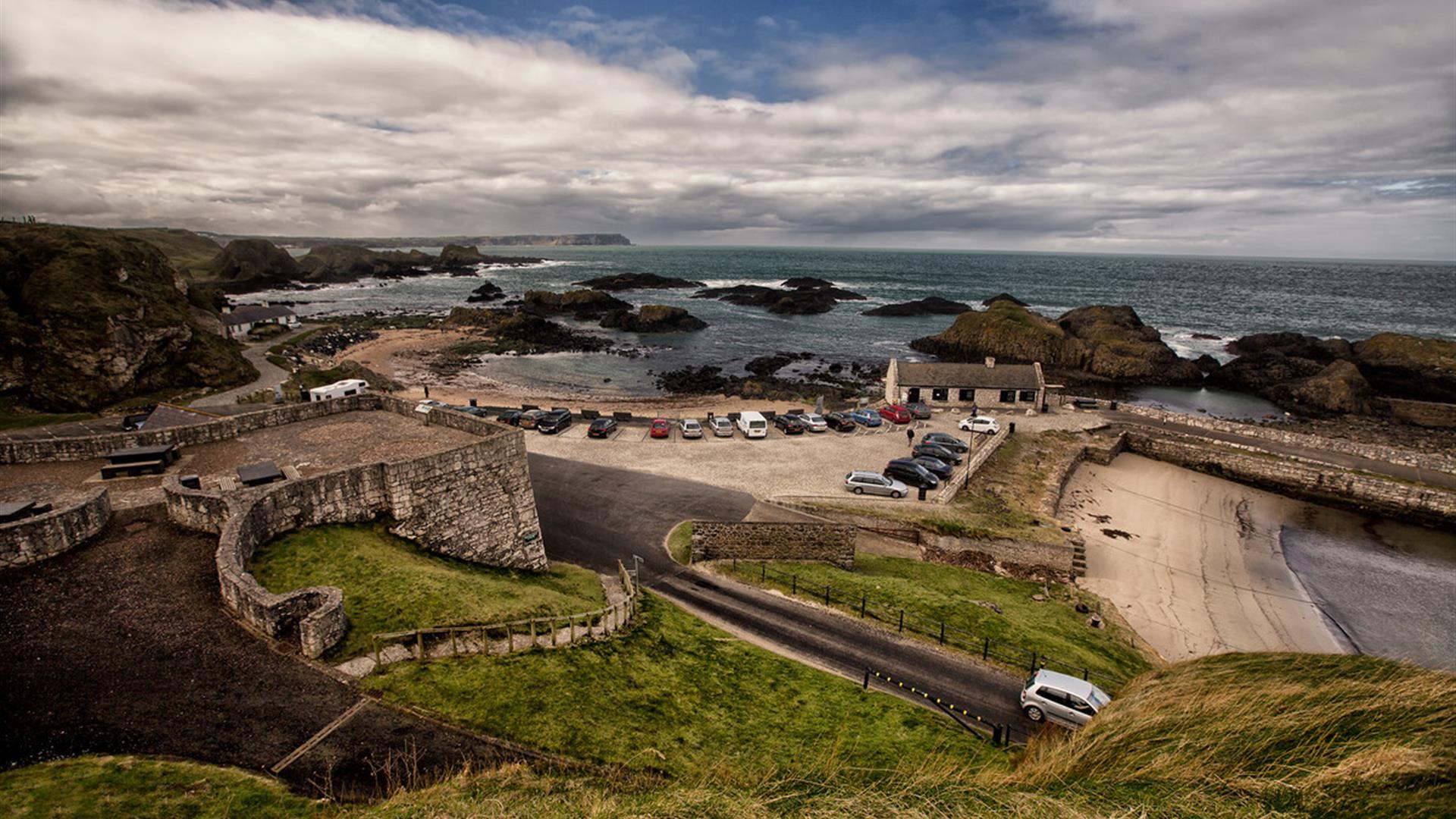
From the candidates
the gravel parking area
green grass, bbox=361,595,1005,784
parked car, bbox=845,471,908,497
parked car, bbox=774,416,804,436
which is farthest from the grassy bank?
parked car, bbox=774,416,804,436

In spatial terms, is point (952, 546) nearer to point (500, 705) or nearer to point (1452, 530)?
point (500, 705)

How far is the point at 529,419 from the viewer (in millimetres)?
43031

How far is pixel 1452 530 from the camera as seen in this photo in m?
34.2

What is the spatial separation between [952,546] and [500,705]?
2095cm

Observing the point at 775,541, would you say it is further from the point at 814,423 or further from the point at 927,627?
the point at 814,423

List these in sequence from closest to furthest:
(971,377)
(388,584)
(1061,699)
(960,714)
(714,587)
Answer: (388,584) < (1061,699) < (960,714) < (714,587) < (971,377)

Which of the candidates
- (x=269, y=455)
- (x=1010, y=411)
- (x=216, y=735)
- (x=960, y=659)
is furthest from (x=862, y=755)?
(x=1010, y=411)

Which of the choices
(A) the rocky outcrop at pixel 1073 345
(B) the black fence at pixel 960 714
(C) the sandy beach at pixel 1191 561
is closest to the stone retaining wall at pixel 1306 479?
(C) the sandy beach at pixel 1191 561

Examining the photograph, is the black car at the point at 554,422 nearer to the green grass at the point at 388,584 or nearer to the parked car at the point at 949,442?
the green grass at the point at 388,584

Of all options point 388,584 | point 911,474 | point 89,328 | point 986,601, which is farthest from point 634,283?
point 388,584

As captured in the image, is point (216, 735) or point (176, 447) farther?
point (176, 447)

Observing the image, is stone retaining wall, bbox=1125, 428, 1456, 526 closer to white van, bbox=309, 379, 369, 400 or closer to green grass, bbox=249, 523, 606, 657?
green grass, bbox=249, 523, 606, 657

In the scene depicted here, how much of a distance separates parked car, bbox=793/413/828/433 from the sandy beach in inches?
599

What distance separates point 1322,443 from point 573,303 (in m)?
110
